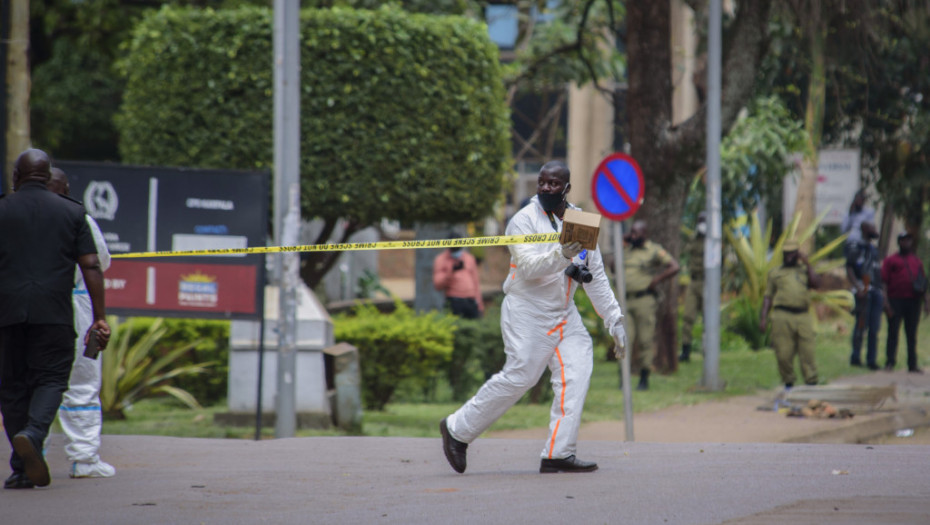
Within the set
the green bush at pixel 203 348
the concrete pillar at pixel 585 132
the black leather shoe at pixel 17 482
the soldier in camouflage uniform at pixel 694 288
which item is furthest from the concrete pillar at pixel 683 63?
the black leather shoe at pixel 17 482

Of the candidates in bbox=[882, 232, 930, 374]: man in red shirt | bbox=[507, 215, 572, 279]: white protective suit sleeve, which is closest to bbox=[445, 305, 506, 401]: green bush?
bbox=[882, 232, 930, 374]: man in red shirt

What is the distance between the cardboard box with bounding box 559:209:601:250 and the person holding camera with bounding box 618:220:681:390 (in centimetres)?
772

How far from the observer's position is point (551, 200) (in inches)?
265

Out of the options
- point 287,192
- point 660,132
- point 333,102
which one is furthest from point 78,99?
point 287,192

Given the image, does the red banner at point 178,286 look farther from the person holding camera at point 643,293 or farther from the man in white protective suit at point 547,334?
the person holding camera at point 643,293

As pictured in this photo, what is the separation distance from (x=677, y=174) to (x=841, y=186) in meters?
3.82

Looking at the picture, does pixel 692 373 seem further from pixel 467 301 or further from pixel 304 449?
pixel 304 449

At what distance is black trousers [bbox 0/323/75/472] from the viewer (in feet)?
20.9

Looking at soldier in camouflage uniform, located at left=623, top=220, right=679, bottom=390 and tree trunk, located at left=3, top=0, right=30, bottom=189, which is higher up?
tree trunk, located at left=3, top=0, right=30, bottom=189

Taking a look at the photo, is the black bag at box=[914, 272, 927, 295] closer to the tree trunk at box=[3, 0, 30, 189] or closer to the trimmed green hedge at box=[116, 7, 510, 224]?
the trimmed green hedge at box=[116, 7, 510, 224]

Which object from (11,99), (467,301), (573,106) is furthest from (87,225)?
(573,106)

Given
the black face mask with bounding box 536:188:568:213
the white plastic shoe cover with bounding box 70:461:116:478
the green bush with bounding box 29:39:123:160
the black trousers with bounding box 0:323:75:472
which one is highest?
the green bush with bounding box 29:39:123:160

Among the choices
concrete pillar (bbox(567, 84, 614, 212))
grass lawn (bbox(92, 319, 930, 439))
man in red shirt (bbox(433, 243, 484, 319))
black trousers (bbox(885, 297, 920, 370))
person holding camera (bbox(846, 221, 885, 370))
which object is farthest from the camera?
concrete pillar (bbox(567, 84, 614, 212))

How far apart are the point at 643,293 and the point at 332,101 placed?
4090mm
